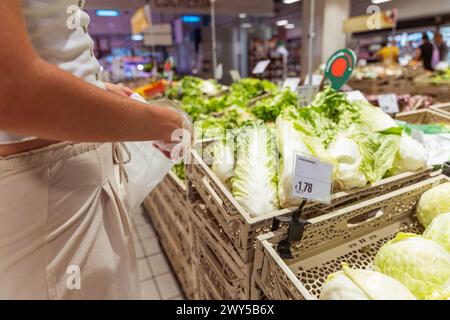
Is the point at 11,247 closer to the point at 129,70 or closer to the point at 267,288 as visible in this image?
the point at 267,288

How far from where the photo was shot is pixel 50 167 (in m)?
0.81

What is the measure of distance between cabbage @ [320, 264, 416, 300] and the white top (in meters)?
0.85

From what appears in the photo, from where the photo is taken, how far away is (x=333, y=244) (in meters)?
1.10

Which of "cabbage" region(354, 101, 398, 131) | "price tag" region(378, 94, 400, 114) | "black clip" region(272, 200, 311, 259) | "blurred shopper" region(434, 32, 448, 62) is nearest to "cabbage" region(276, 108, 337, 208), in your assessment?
"black clip" region(272, 200, 311, 259)

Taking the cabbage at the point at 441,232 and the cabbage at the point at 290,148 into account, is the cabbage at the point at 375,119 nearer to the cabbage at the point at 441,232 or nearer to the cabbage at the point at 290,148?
the cabbage at the point at 290,148

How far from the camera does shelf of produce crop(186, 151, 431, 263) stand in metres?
1.06

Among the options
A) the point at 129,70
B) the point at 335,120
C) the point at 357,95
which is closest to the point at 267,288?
the point at 335,120

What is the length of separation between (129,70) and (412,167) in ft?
23.9

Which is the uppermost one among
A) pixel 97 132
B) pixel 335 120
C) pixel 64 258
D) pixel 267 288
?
pixel 97 132

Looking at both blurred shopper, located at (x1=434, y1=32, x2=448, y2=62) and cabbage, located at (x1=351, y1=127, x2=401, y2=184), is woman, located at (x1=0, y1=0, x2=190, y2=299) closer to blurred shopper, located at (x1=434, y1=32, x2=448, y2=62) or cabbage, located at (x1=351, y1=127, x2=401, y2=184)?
cabbage, located at (x1=351, y1=127, x2=401, y2=184)

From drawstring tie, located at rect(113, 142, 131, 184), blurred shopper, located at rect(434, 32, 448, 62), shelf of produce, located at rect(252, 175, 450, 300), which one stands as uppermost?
blurred shopper, located at rect(434, 32, 448, 62)

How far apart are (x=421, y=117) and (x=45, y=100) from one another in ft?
7.98

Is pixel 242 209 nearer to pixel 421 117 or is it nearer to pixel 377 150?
pixel 377 150

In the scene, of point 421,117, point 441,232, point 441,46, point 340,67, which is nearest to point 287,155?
point 441,232
